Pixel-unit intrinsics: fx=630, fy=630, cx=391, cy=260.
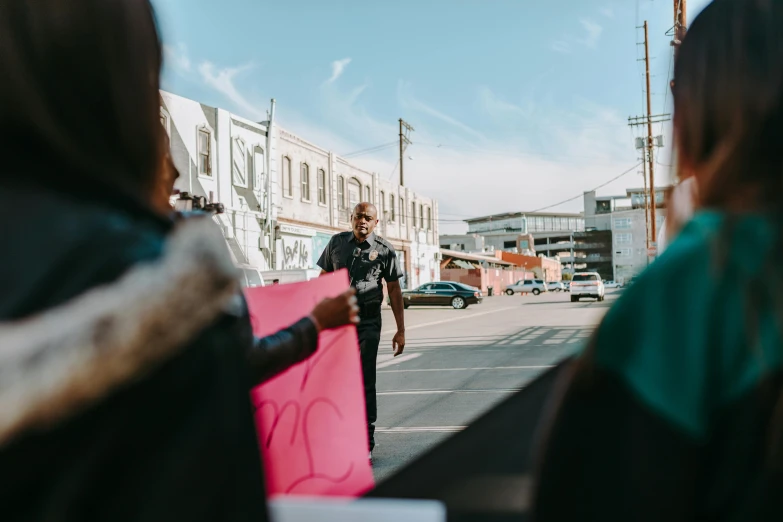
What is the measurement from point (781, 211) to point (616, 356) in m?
0.30

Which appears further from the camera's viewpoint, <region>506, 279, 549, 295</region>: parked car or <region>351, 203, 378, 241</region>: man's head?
<region>506, 279, 549, 295</region>: parked car

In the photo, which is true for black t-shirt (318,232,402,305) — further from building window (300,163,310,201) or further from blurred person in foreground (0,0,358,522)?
building window (300,163,310,201)

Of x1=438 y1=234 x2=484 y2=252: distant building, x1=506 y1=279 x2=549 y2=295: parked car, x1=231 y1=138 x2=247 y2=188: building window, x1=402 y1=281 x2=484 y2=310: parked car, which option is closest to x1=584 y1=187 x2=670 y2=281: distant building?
x1=438 y1=234 x2=484 y2=252: distant building

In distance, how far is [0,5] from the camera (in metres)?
0.87

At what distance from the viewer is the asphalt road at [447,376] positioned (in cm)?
576

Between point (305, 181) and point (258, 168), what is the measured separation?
4.55 m

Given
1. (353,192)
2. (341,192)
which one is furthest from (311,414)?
(353,192)

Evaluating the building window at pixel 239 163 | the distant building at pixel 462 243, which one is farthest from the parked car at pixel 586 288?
the distant building at pixel 462 243

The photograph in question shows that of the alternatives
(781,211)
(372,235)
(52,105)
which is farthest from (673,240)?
(372,235)

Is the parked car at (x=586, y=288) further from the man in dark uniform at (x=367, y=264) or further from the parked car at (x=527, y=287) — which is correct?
the man in dark uniform at (x=367, y=264)

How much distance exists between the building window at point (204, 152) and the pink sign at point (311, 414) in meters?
20.9

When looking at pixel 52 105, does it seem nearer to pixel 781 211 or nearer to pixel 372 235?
pixel 781 211

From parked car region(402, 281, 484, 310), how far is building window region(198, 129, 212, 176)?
1308cm

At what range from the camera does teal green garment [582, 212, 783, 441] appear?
2.72 ft
